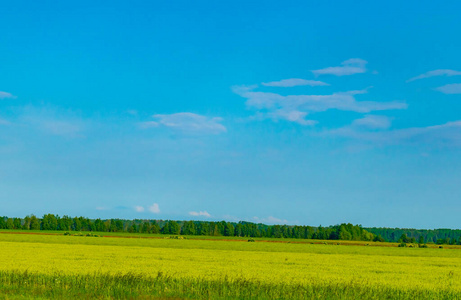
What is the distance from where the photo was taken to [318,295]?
1975cm

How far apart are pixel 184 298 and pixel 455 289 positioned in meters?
17.2

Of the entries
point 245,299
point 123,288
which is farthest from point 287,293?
point 123,288

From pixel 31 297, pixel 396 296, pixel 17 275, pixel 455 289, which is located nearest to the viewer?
pixel 31 297

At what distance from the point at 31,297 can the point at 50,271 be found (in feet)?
37.5

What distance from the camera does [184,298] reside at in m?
18.5

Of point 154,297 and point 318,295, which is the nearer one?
point 154,297

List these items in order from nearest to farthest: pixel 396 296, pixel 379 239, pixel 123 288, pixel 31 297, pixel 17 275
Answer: pixel 31 297, pixel 123 288, pixel 396 296, pixel 17 275, pixel 379 239

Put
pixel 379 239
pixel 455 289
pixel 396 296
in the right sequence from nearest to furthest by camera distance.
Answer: pixel 396 296 < pixel 455 289 < pixel 379 239

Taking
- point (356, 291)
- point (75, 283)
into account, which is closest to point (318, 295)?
point (356, 291)

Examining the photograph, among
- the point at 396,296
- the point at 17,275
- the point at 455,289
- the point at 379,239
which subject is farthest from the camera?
the point at 379,239

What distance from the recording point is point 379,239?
7653 inches

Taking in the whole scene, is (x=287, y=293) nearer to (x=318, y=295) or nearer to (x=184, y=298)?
(x=318, y=295)

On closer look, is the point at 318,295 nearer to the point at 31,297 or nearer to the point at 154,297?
the point at 154,297

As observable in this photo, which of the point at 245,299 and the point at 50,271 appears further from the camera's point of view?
the point at 50,271
